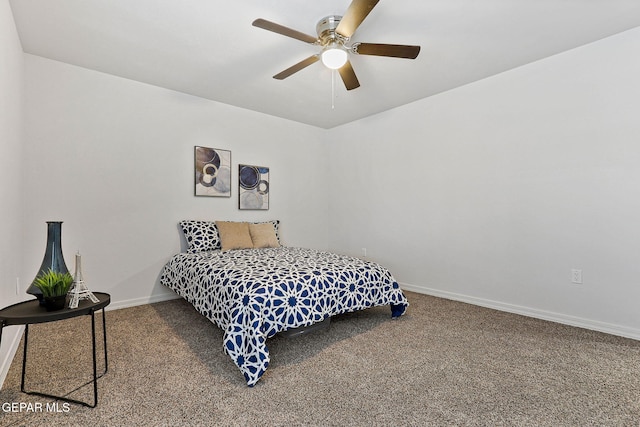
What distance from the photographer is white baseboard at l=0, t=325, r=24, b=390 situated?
1.89 metres

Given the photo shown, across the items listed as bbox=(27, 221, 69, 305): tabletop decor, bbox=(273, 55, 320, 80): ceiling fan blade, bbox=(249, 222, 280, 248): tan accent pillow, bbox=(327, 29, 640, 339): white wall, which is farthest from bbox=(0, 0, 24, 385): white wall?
bbox=(327, 29, 640, 339): white wall

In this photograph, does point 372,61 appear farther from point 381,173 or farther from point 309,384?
point 309,384

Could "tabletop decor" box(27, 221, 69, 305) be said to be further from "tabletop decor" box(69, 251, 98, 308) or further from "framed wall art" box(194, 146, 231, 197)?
"framed wall art" box(194, 146, 231, 197)

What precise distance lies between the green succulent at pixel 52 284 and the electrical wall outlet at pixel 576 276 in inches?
150

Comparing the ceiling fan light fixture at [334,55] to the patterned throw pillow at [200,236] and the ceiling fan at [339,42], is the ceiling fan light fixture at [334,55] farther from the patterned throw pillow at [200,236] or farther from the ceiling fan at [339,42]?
the patterned throw pillow at [200,236]

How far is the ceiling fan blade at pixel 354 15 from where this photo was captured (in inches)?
71.1

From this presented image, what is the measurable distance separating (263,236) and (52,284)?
248cm

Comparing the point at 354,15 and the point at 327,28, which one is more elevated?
the point at 327,28

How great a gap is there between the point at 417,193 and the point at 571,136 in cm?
164

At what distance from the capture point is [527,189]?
10.2 feet

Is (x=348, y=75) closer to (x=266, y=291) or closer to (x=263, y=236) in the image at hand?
(x=266, y=291)

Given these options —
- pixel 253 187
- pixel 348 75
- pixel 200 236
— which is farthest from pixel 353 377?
pixel 253 187

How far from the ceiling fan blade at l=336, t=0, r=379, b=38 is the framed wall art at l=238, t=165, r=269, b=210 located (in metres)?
2.57

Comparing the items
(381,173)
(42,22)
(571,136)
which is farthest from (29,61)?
(571,136)
